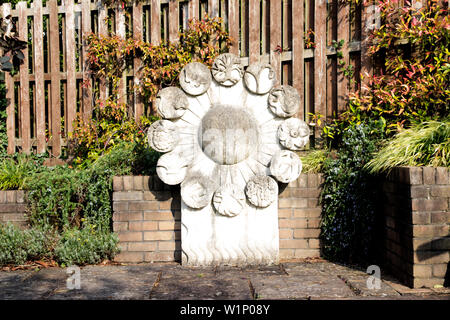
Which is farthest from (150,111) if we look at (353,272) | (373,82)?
(353,272)

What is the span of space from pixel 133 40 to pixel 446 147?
3603 millimetres

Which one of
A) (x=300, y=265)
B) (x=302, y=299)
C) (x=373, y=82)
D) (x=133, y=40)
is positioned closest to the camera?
(x=302, y=299)

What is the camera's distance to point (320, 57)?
4508 millimetres

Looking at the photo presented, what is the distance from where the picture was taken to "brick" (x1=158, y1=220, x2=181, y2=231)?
3.72 meters

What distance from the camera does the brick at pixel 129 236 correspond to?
12.2ft

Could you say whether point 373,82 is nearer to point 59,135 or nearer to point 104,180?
point 104,180

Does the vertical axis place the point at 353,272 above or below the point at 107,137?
below

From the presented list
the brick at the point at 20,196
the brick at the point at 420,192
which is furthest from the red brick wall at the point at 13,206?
the brick at the point at 420,192

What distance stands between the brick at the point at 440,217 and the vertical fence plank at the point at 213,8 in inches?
129

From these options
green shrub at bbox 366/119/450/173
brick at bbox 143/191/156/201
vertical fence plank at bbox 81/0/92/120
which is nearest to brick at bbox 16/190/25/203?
brick at bbox 143/191/156/201

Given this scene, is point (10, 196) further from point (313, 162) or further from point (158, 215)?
point (313, 162)

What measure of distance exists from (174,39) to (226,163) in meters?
2.10

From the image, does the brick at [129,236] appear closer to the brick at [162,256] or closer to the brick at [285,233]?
the brick at [162,256]

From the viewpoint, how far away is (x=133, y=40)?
195 inches
